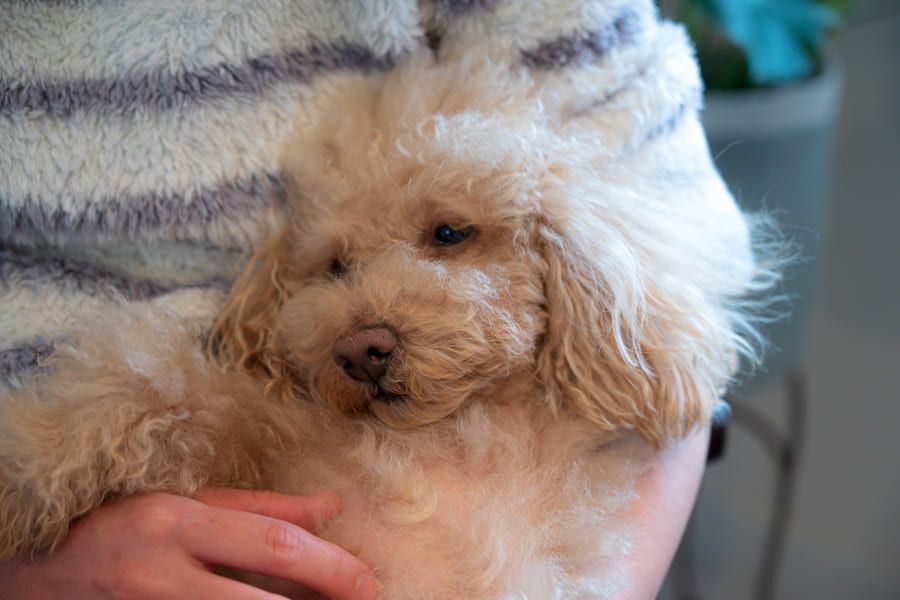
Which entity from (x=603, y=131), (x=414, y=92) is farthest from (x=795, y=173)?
(x=414, y=92)

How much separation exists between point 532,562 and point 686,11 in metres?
1.23

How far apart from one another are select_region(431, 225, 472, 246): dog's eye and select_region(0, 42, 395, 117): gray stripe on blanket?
232 millimetres

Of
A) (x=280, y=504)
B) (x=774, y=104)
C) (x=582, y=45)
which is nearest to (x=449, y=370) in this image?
(x=280, y=504)

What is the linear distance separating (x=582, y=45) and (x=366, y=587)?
594mm

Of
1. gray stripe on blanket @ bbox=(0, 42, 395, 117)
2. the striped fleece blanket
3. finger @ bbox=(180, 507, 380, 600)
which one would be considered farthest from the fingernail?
gray stripe on blanket @ bbox=(0, 42, 395, 117)

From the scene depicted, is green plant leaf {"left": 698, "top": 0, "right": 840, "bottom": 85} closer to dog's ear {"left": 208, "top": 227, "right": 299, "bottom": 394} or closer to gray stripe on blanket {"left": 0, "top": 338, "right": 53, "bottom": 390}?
dog's ear {"left": 208, "top": 227, "right": 299, "bottom": 394}

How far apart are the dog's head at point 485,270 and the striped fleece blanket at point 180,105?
0.04 meters

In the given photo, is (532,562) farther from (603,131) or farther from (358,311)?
(603,131)

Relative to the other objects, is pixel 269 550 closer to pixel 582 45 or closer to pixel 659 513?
pixel 659 513

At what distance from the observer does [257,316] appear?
0.89 metres

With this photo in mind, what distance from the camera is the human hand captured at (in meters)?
0.64

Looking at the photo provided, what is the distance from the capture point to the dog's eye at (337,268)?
2.81 feet

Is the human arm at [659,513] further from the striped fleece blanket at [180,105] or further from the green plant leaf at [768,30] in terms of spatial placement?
the green plant leaf at [768,30]

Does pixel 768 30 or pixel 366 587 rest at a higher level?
pixel 768 30
